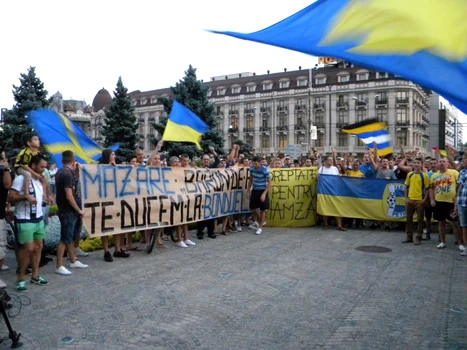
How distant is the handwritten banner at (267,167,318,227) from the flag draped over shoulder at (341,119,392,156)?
1.54 metres

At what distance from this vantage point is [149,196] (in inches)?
356

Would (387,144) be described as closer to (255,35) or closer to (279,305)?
(279,305)

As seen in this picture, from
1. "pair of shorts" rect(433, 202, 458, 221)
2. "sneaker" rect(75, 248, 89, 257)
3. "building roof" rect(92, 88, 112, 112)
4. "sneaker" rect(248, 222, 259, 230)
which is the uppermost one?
"building roof" rect(92, 88, 112, 112)

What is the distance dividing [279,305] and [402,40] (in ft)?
11.2

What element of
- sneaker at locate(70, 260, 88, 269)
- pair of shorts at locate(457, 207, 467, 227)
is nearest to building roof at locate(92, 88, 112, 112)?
sneaker at locate(70, 260, 88, 269)

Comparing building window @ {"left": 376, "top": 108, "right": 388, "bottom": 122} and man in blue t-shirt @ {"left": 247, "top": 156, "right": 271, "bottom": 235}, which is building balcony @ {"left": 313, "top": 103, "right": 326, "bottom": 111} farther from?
man in blue t-shirt @ {"left": 247, "top": 156, "right": 271, "bottom": 235}

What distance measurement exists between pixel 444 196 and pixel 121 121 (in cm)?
3611

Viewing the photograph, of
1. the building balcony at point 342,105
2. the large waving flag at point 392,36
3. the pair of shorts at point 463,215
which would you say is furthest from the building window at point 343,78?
the large waving flag at point 392,36

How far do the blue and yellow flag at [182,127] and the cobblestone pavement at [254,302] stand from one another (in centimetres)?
242

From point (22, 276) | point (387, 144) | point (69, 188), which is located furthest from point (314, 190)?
point (22, 276)

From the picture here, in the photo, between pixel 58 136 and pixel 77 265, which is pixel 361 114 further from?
pixel 77 265

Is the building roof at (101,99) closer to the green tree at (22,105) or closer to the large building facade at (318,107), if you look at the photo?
the large building facade at (318,107)

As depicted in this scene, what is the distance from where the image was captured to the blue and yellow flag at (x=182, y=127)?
9.40m

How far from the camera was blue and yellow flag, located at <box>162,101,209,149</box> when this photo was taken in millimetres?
9398
